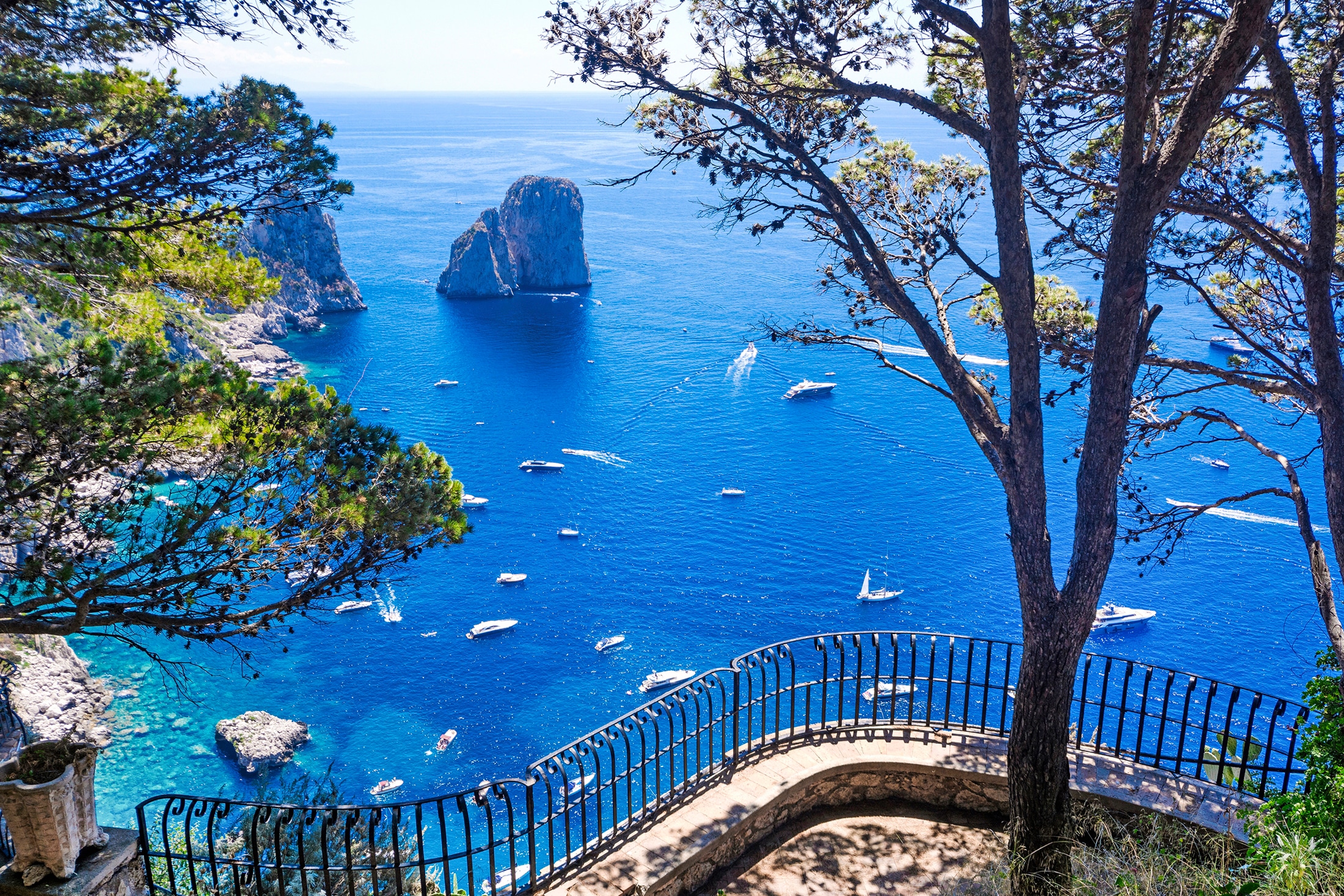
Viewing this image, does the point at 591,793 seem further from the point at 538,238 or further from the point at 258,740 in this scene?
the point at 538,238

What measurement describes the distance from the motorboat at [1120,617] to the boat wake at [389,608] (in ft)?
79.3

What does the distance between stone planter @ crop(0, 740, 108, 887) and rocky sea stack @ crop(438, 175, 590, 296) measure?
75.0 meters

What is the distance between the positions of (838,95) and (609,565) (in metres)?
29.9

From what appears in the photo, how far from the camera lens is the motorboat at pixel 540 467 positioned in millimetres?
44938

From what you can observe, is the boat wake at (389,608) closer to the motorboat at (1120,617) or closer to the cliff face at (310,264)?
the motorboat at (1120,617)

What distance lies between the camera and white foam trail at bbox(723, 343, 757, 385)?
56562 millimetres

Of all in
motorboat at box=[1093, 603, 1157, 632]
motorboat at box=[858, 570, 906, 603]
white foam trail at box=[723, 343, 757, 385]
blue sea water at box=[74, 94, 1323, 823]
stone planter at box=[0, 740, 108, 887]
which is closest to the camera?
stone planter at box=[0, 740, 108, 887]

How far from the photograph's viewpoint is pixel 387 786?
25766 mm

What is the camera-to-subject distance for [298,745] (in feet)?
89.5

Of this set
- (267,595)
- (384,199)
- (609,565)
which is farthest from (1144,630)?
(384,199)

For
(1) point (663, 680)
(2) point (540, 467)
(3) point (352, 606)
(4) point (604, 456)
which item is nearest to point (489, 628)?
(3) point (352, 606)

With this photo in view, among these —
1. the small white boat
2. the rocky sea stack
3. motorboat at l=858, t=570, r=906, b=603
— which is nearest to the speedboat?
the small white boat

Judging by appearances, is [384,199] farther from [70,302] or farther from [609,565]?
[70,302]

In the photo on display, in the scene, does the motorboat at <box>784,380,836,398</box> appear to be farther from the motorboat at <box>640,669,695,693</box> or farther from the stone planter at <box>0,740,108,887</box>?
the stone planter at <box>0,740,108,887</box>
